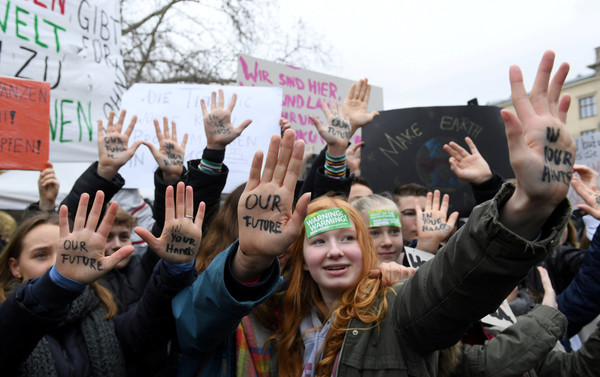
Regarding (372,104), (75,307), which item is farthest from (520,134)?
(372,104)

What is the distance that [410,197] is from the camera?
10.3 feet

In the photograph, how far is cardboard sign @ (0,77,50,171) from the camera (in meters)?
2.65

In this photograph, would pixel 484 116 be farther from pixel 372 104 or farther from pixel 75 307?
pixel 75 307

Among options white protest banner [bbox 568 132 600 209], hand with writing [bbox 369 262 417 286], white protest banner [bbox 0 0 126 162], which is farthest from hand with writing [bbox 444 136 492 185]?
white protest banner [bbox 568 132 600 209]

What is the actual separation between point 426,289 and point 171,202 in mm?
910

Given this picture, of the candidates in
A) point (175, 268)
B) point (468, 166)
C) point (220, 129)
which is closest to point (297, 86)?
point (220, 129)

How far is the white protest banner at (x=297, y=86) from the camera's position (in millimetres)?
4188

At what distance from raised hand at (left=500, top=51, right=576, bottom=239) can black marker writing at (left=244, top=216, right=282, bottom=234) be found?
2.01 ft

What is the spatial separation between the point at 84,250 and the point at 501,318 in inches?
67.7

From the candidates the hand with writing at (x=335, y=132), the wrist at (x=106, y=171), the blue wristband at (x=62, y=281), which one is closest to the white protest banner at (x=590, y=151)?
the hand with writing at (x=335, y=132)

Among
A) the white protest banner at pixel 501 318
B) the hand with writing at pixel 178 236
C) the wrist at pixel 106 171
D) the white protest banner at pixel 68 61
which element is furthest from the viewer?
the white protest banner at pixel 68 61

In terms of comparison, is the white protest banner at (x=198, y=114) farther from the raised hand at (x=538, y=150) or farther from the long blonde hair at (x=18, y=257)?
the raised hand at (x=538, y=150)

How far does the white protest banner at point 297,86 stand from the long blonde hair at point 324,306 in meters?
2.40

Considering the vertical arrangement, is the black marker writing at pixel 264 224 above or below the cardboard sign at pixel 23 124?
below
